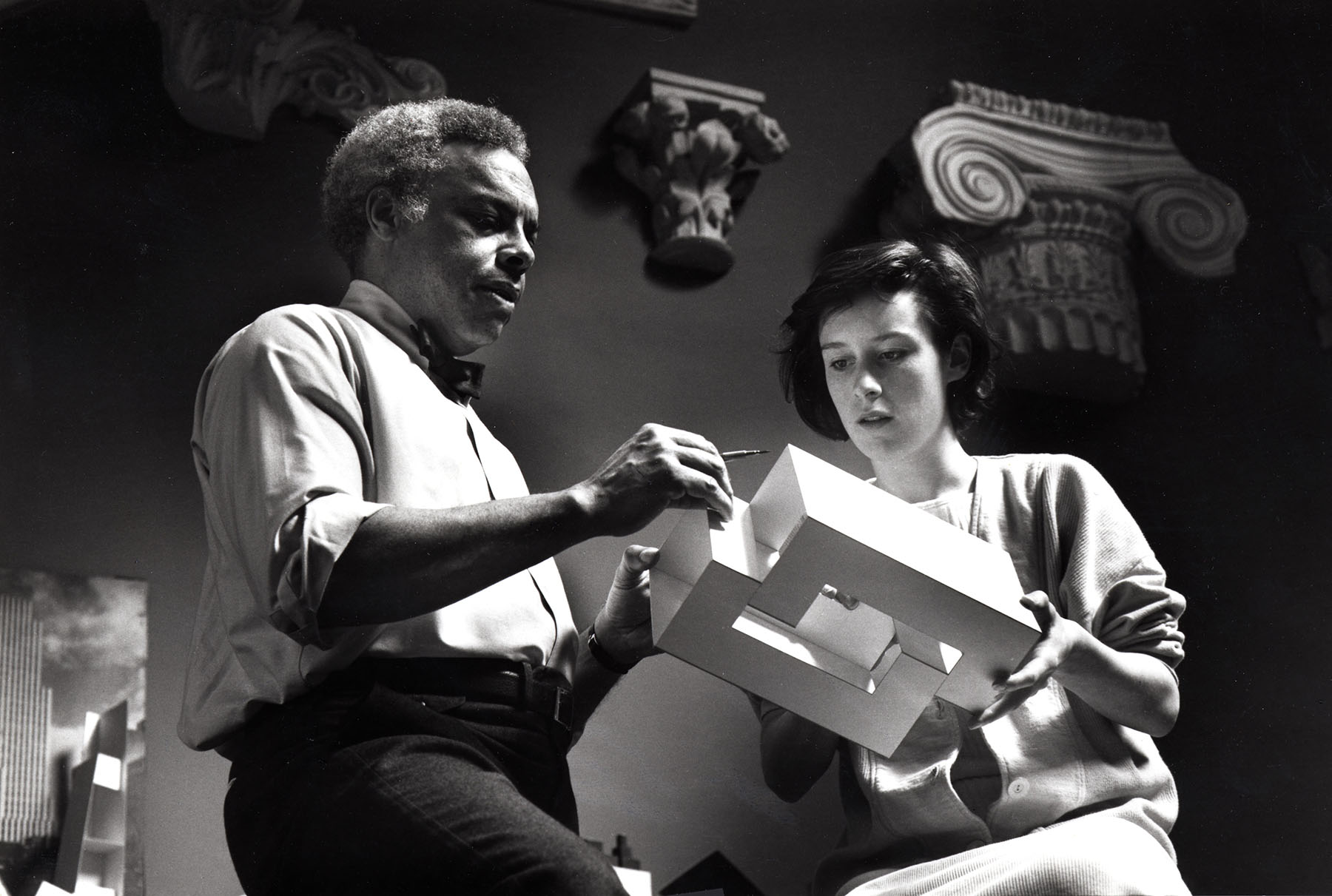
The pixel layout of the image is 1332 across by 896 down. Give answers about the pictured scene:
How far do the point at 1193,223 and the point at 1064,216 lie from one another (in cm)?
36

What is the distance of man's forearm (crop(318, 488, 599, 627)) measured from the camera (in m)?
2.11

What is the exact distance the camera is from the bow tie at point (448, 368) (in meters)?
A: 2.63

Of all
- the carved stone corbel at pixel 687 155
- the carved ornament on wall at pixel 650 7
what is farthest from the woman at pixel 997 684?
the carved ornament on wall at pixel 650 7

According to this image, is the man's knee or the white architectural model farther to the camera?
the white architectural model

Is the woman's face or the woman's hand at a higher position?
the woman's face

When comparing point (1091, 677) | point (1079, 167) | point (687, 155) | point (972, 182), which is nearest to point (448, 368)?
point (1091, 677)

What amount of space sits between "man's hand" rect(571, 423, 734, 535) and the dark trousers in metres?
0.33

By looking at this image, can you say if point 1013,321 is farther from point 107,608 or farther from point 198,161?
point 107,608

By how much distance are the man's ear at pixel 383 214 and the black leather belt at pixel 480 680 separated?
748 millimetres

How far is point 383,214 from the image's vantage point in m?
2.73

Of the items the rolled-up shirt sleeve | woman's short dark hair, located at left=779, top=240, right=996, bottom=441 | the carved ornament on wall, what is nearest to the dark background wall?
the carved ornament on wall

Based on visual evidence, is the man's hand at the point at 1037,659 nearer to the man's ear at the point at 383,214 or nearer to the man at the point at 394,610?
the man at the point at 394,610

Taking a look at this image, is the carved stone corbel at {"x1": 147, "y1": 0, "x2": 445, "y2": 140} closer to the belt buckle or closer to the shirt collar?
the shirt collar

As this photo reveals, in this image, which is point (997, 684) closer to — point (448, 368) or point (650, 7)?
point (448, 368)
